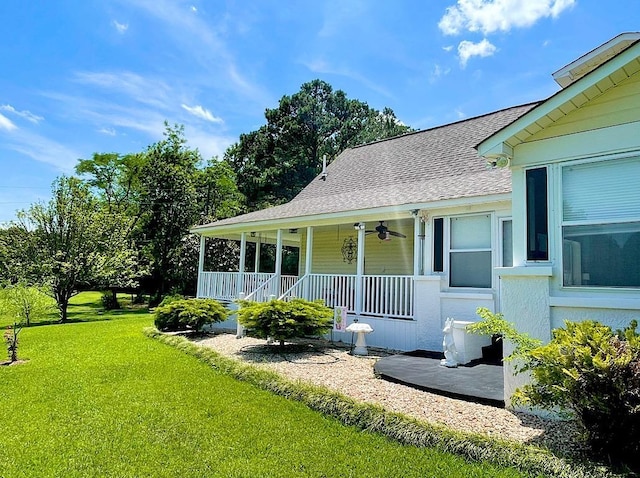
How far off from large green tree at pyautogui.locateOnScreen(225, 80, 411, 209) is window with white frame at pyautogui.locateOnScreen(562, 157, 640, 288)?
29114 mm

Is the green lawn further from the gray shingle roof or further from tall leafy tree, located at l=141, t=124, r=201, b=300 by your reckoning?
tall leafy tree, located at l=141, t=124, r=201, b=300

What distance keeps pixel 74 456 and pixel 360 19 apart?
11967mm

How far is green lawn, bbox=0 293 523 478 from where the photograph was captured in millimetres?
3602

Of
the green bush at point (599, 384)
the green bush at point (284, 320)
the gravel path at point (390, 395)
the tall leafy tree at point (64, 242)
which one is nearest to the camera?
the green bush at point (599, 384)

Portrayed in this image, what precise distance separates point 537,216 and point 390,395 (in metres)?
2.92

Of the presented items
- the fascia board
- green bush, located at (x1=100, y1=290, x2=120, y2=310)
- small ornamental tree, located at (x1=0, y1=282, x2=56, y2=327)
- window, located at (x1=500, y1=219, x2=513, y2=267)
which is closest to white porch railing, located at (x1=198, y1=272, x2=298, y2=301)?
the fascia board

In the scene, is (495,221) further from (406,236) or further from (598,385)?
(598,385)

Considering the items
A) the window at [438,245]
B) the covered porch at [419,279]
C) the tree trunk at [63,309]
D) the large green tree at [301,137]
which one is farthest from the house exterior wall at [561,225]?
the large green tree at [301,137]

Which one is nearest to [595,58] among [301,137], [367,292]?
[367,292]

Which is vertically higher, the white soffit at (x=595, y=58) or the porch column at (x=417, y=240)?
the white soffit at (x=595, y=58)

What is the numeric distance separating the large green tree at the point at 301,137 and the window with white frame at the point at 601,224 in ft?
95.5

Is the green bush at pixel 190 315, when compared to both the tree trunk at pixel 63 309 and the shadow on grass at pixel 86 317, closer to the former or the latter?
the shadow on grass at pixel 86 317

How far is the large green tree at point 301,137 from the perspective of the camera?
1331 inches

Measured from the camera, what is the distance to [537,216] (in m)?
4.88
